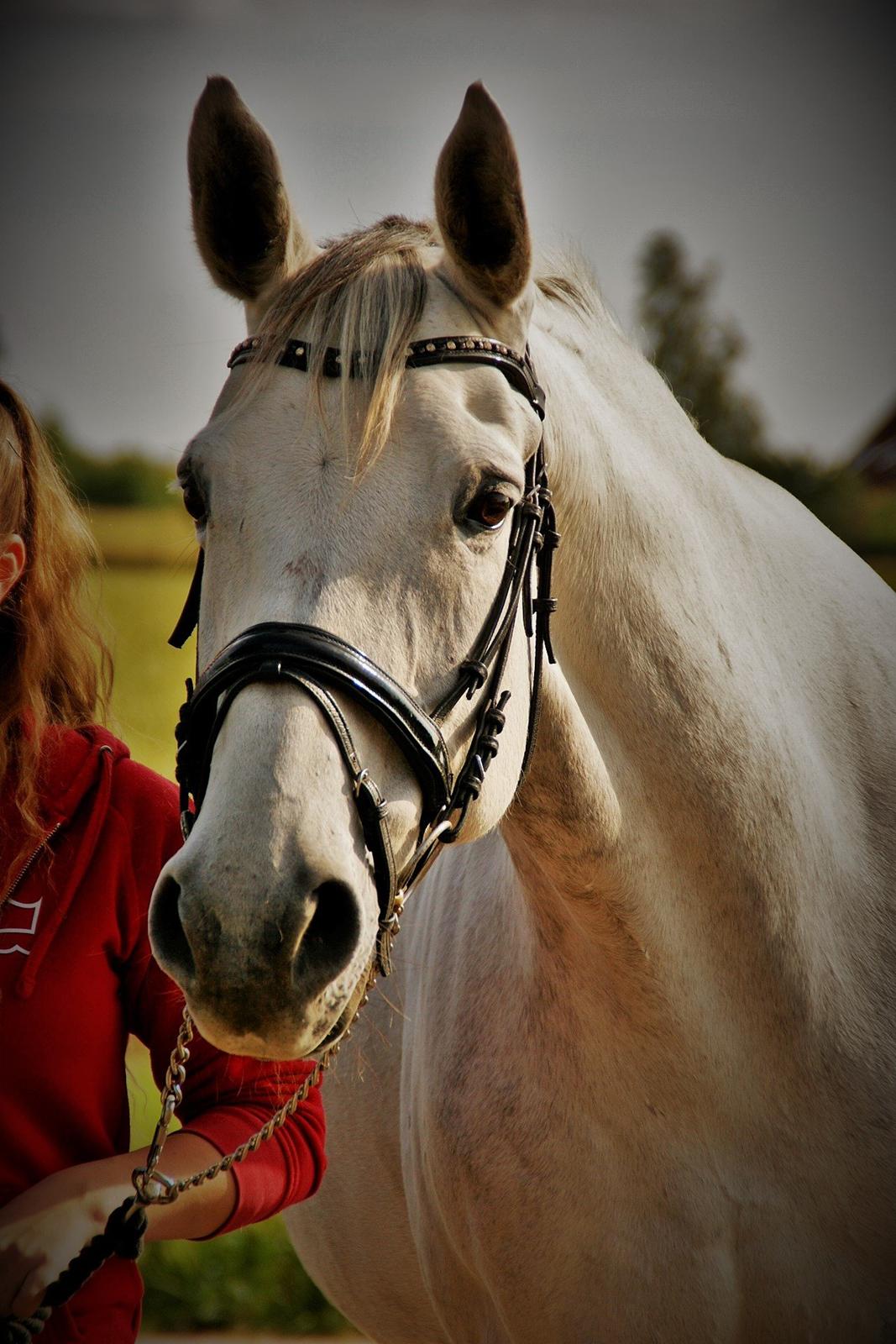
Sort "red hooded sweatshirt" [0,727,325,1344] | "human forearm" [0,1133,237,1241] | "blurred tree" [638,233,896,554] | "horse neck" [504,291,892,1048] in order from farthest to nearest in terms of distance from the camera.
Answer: "blurred tree" [638,233,896,554]
"horse neck" [504,291,892,1048]
"red hooded sweatshirt" [0,727,325,1344]
"human forearm" [0,1133,237,1241]

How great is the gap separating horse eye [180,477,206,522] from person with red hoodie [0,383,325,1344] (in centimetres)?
33

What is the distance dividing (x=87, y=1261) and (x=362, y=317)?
54.2 inches

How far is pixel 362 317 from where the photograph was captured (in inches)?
66.0

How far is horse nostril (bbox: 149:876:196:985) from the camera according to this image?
1.36 meters

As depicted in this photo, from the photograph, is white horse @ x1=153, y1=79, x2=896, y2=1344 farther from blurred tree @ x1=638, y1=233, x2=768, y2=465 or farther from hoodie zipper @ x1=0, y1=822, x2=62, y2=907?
blurred tree @ x1=638, y1=233, x2=768, y2=465

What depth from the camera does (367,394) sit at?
1.62 meters

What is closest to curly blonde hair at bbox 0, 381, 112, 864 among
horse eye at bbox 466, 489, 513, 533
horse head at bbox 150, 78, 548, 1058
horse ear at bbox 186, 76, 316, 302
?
horse head at bbox 150, 78, 548, 1058

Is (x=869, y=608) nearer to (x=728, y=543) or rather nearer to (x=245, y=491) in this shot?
(x=728, y=543)

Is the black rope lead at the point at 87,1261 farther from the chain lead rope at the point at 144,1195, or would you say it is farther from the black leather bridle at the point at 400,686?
the black leather bridle at the point at 400,686

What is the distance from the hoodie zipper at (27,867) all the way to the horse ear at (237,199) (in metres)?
0.97

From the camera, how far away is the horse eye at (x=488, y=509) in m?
1.63

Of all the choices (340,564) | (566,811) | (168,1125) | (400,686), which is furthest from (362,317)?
(168,1125)

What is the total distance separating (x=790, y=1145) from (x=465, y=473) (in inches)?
53.0

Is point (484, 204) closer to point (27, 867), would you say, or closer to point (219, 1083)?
point (27, 867)
